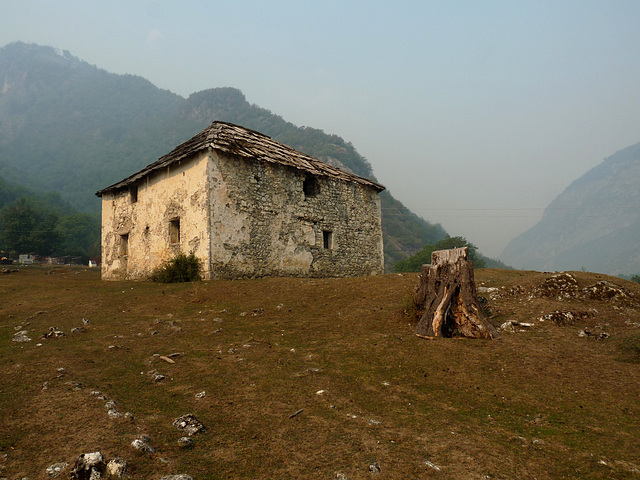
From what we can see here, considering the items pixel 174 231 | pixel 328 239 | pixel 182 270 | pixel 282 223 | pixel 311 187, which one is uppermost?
pixel 311 187

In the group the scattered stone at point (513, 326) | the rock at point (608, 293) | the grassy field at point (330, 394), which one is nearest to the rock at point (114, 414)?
the grassy field at point (330, 394)

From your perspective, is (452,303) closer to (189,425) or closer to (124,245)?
(189,425)

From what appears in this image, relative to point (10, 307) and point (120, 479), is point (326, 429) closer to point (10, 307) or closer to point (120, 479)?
point (120, 479)

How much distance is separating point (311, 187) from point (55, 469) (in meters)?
13.8

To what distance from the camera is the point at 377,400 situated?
3.78 metres

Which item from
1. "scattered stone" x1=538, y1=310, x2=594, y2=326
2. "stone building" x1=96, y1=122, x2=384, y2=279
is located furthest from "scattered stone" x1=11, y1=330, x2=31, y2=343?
"scattered stone" x1=538, y1=310, x2=594, y2=326

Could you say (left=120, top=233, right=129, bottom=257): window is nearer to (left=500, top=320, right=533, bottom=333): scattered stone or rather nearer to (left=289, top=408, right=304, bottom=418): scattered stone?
(left=289, top=408, right=304, bottom=418): scattered stone

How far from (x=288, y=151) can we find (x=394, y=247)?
59744 mm

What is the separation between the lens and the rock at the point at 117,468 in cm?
233

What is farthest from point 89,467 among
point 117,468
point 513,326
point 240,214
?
point 240,214

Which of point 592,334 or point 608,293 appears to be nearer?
point 592,334

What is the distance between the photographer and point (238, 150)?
12.6 metres

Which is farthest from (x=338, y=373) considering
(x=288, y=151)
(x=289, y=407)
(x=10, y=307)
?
(x=288, y=151)

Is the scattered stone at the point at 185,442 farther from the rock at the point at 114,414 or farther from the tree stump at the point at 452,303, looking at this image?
the tree stump at the point at 452,303
